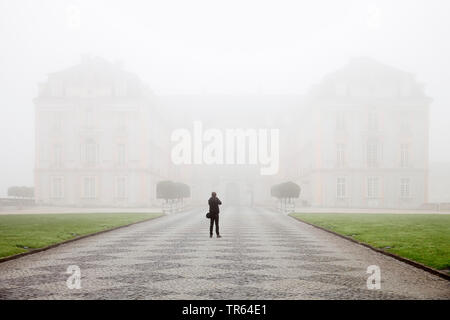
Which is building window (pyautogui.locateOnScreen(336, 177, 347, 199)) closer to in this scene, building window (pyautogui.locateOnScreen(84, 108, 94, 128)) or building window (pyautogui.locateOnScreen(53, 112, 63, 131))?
building window (pyautogui.locateOnScreen(84, 108, 94, 128))

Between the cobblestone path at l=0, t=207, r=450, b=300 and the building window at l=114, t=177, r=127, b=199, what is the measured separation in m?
46.9

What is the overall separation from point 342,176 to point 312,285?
188 feet

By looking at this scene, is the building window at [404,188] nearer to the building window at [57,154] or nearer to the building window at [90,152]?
the building window at [90,152]

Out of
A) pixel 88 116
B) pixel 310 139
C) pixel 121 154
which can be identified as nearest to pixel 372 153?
pixel 310 139

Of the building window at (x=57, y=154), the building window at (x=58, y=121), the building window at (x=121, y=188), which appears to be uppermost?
the building window at (x=58, y=121)

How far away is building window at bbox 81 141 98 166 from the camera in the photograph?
63312 millimetres

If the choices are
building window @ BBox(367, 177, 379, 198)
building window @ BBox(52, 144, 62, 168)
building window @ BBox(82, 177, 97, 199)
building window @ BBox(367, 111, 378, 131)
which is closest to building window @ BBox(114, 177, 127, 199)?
building window @ BBox(82, 177, 97, 199)

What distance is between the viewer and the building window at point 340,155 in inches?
2554

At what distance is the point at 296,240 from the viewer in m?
17.3

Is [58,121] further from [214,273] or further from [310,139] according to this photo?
[214,273]

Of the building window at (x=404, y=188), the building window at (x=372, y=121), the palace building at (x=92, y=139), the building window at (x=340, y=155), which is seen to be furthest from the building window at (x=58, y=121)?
the building window at (x=404, y=188)

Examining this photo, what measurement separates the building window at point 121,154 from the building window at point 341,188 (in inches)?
1016
